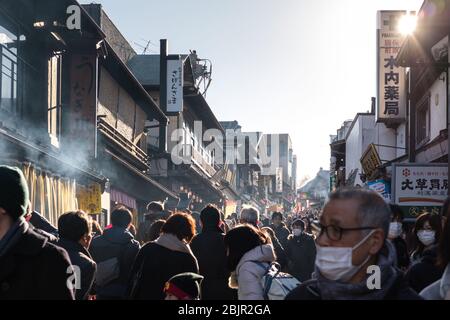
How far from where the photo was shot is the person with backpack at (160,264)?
259 inches

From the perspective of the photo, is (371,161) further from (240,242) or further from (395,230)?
(240,242)

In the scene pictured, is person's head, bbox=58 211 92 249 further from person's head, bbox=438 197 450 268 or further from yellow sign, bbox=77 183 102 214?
yellow sign, bbox=77 183 102 214

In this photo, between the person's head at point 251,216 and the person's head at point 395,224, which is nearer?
the person's head at point 395,224

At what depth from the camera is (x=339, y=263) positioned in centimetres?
329

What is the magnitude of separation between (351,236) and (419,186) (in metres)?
12.1

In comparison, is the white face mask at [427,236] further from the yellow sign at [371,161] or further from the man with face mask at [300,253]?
the yellow sign at [371,161]

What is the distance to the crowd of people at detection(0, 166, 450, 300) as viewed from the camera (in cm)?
336

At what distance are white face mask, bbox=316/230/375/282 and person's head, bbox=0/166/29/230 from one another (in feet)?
5.42

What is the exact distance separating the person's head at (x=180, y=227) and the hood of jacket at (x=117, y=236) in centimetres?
102

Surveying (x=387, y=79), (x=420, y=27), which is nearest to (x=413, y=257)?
(x=420, y=27)

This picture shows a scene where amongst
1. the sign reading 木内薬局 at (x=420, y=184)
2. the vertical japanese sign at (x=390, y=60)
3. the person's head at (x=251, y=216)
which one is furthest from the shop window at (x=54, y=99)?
the vertical japanese sign at (x=390, y=60)

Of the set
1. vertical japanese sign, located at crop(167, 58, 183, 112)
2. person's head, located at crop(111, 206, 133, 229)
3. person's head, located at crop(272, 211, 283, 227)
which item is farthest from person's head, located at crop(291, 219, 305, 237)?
vertical japanese sign, located at crop(167, 58, 183, 112)

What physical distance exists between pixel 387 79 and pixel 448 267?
19451mm
